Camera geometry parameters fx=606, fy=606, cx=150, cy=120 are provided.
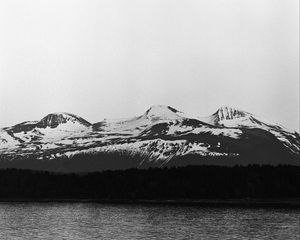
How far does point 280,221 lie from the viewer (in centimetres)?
11719

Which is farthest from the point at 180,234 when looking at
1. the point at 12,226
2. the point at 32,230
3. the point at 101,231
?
the point at 12,226

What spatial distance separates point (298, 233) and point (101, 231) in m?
31.2

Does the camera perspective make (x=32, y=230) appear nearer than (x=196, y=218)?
Yes

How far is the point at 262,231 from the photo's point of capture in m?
97.6

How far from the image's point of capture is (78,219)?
126312mm

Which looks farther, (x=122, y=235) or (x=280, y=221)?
(x=280, y=221)

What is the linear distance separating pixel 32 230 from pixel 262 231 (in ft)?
123

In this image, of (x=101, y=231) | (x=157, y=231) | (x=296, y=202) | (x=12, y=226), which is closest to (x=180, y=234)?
(x=157, y=231)

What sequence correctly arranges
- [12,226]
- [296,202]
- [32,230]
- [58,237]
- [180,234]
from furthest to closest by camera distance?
[296,202], [12,226], [32,230], [180,234], [58,237]

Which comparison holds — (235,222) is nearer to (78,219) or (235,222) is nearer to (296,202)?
(78,219)

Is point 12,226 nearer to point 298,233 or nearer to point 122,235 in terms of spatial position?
point 122,235

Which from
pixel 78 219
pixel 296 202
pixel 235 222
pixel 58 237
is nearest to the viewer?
pixel 58 237

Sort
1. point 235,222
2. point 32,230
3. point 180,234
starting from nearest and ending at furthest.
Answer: point 180,234
point 32,230
point 235,222

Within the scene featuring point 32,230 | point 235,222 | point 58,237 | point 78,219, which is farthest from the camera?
point 78,219
